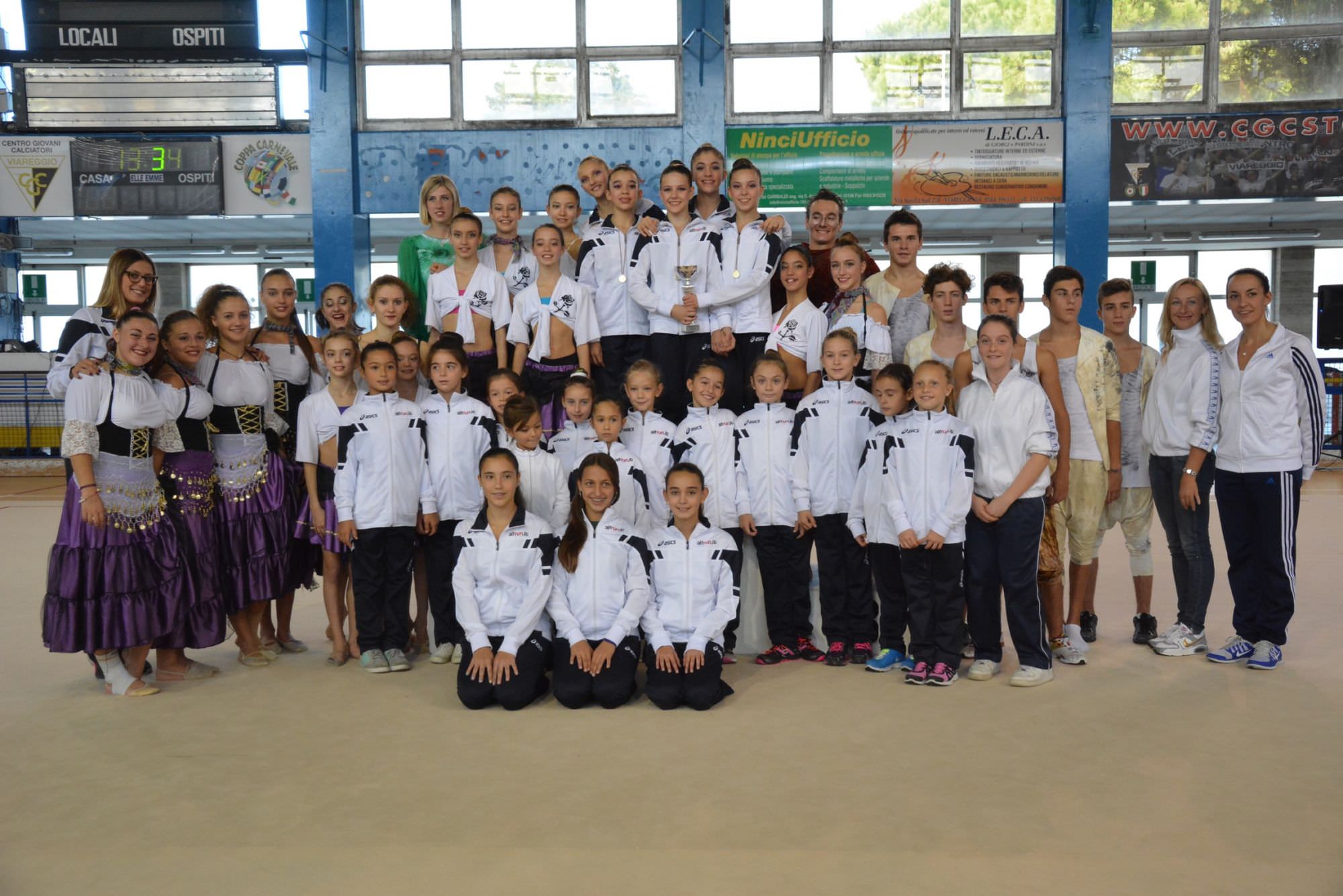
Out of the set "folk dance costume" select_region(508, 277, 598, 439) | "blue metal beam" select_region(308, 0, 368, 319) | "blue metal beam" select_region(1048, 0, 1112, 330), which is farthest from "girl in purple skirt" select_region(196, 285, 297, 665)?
"blue metal beam" select_region(1048, 0, 1112, 330)

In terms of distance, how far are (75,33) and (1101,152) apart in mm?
9696

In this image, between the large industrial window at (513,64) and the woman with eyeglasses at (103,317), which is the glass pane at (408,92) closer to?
the large industrial window at (513,64)

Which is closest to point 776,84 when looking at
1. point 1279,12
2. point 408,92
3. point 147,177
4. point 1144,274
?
point 408,92

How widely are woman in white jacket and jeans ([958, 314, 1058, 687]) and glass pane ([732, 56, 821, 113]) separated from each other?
604 centimetres

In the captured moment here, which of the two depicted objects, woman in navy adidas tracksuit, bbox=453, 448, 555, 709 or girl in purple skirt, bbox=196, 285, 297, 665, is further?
girl in purple skirt, bbox=196, 285, 297, 665

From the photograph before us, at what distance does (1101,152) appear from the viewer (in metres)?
9.31

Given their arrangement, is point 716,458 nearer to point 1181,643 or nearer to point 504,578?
point 504,578

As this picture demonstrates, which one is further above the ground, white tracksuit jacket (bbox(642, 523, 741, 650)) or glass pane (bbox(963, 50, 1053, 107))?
glass pane (bbox(963, 50, 1053, 107))

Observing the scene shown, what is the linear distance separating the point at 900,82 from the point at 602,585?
713cm

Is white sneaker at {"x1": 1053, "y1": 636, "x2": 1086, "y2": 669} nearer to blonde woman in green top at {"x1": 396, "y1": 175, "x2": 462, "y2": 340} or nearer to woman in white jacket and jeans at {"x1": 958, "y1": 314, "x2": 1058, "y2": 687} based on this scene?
woman in white jacket and jeans at {"x1": 958, "y1": 314, "x2": 1058, "y2": 687}

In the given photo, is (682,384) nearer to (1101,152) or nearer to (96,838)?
(96,838)

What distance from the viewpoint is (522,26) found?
31.9 ft

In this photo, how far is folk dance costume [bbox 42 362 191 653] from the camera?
392 cm

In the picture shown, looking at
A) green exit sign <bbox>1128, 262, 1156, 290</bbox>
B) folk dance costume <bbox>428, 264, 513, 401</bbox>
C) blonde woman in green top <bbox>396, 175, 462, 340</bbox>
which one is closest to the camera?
folk dance costume <bbox>428, 264, 513, 401</bbox>
